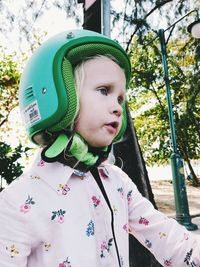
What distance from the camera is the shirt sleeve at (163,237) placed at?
135 centimetres

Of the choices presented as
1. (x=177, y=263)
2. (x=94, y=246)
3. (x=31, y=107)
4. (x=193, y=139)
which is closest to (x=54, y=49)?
(x=31, y=107)

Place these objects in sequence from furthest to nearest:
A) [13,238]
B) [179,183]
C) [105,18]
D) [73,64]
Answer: [179,183]
[105,18]
[73,64]
[13,238]

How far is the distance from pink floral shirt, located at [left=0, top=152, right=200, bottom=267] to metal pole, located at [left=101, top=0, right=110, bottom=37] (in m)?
1.47

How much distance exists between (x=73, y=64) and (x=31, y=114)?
30 cm

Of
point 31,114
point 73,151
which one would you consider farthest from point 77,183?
point 31,114

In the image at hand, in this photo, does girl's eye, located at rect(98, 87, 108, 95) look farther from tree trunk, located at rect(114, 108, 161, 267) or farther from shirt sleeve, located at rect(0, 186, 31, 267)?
tree trunk, located at rect(114, 108, 161, 267)

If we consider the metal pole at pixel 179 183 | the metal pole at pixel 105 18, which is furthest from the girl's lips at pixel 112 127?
the metal pole at pixel 179 183

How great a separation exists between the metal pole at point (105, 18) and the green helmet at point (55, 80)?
1083 mm

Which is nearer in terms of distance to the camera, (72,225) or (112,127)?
(72,225)

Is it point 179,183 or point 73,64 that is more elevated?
point 73,64

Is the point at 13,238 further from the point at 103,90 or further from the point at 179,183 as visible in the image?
the point at 179,183

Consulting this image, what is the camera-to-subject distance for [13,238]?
1077 mm

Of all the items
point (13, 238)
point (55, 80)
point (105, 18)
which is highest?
point (105, 18)

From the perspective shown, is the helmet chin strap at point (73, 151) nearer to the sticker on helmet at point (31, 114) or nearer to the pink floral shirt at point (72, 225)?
the pink floral shirt at point (72, 225)
